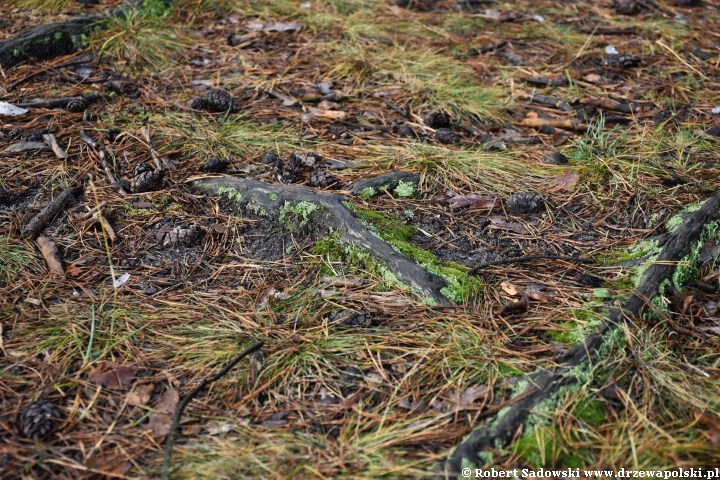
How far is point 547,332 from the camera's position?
2.44 metres

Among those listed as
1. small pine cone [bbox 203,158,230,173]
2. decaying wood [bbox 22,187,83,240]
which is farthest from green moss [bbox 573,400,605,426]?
decaying wood [bbox 22,187,83,240]

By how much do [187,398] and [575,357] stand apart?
128 cm

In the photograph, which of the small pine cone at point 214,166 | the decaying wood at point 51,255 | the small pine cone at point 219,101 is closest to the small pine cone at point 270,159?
the small pine cone at point 214,166

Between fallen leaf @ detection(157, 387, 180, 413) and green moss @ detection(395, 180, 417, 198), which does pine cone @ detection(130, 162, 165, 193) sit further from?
fallen leaf @ detection(157, 387, 180, 413)

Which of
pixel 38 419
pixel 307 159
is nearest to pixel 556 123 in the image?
pixel 307 159

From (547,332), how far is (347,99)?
2.23 meters

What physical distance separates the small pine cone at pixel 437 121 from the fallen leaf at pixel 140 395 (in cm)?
227

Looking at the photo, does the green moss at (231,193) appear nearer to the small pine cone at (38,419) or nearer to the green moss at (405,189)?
the green moss at (405,189)

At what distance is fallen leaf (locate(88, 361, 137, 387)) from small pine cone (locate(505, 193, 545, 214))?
1.80 m

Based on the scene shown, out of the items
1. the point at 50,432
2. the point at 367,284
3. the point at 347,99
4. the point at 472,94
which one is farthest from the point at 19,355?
the point at 472,94

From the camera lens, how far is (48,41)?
4.30m

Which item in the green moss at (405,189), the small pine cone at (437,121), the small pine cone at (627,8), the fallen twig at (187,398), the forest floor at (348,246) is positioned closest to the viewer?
the fallen twig at (187,398)

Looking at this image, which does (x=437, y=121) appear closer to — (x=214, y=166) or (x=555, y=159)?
(x=555, y=159)

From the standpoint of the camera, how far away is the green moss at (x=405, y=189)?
3252 mm
